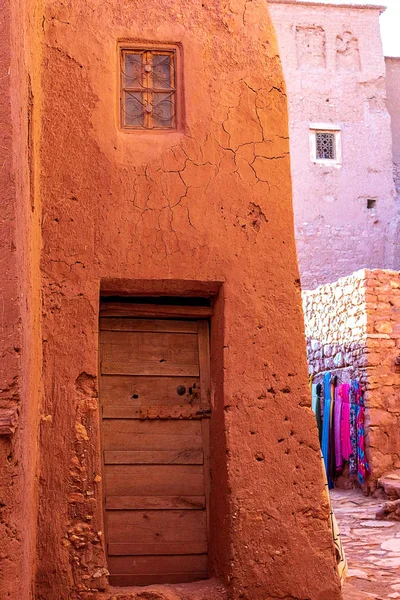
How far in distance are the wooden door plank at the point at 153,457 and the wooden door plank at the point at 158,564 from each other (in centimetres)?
55

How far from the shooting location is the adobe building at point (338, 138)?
18625 mm

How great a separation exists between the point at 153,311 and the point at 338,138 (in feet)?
50.3

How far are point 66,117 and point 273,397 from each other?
2.07 m

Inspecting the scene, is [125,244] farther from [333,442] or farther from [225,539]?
[333,442]

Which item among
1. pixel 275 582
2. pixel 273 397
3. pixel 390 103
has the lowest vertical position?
pixel 275 582

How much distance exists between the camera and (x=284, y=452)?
4.53 m

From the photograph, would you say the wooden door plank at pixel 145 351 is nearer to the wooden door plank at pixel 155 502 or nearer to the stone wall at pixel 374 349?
the wooden door plank at pixel 155 502

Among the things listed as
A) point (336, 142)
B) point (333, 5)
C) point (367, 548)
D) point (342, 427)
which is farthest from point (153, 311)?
point (333, 5)

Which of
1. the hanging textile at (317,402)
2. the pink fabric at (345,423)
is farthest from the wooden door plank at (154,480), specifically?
the hanging textile at (317,402)

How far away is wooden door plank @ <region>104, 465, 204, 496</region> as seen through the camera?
467 centimetres

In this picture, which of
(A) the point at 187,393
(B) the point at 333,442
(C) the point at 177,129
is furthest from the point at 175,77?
(B) the point at 333,442

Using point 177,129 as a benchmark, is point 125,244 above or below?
below

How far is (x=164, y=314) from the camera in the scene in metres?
4.90

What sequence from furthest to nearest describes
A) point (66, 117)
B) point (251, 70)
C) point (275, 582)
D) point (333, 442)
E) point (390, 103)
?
point (390, 103) → point (333, 442) → point (251, 70) → point (66, 117) → point (275, 582)
